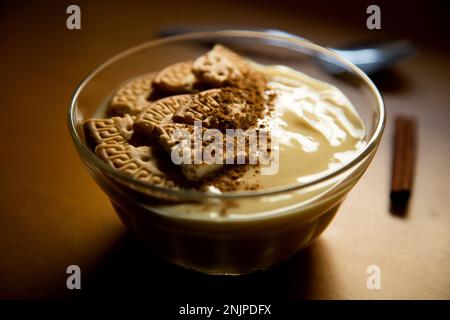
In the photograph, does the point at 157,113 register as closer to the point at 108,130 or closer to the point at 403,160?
the point at 108,130

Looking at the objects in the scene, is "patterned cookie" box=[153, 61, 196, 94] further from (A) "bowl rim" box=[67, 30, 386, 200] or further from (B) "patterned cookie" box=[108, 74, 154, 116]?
(A) "bowl rim" box=[67, 30, 386, 200]

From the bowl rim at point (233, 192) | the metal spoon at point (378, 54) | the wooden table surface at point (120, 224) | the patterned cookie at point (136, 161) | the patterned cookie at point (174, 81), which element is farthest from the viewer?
the metal spoon at point (378, 54)

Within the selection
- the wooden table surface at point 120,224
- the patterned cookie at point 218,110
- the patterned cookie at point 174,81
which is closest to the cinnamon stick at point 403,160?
the wooden table surface at point 120,224

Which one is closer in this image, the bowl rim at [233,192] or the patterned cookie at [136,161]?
the bowl rim at [233,192]

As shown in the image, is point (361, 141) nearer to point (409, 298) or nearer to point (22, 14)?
point (409, 298)

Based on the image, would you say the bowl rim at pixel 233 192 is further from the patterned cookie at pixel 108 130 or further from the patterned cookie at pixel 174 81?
the patterned cookie at pixel 174 81

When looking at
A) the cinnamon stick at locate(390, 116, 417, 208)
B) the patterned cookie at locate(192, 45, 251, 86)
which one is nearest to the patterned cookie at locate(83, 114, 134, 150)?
the patterned cookie at locate(192, 45, 251, 86)
